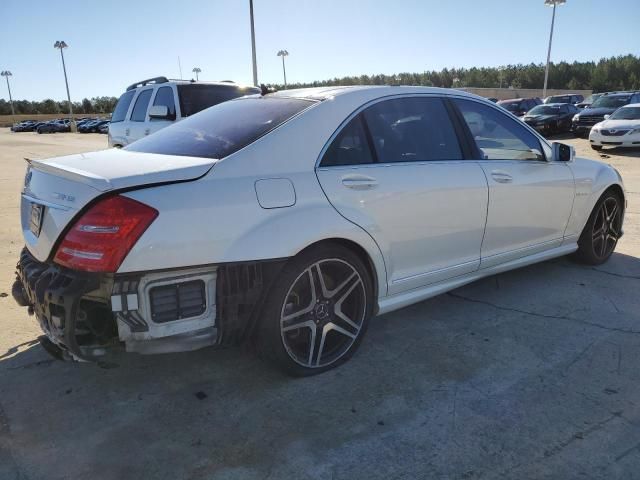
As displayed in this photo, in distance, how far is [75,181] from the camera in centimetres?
251

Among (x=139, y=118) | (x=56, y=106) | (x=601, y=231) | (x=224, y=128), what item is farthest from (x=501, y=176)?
(x=56, y=106)

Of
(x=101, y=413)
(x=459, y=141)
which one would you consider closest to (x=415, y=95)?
(x=459, y=141)

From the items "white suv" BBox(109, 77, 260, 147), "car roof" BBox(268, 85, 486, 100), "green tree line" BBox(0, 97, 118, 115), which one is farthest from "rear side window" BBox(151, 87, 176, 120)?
"green tree line" BBox(0, 97, 118, 115)

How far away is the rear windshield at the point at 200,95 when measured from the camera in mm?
8648

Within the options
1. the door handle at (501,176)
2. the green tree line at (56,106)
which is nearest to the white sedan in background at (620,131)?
the door handle at (501,176)

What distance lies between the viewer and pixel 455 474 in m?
2.23

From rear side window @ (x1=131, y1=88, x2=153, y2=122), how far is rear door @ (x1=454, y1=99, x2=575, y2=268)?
7071 mm

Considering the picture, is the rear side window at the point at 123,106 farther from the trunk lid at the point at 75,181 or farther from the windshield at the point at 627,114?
the windshield at the point at 627,114

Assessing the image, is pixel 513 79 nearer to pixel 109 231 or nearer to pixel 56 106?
pixel 56 106

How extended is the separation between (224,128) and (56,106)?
119 metres

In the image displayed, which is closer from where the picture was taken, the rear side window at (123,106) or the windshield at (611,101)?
the rear side window at (123,106)

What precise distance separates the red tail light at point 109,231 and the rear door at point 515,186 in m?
2.42

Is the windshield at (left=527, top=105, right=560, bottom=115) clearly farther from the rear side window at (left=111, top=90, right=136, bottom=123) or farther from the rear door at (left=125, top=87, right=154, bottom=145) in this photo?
the rear door at (left=125, top=87, right=154, bottom=145)

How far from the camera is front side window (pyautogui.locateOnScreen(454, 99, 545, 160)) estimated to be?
12.5ft
